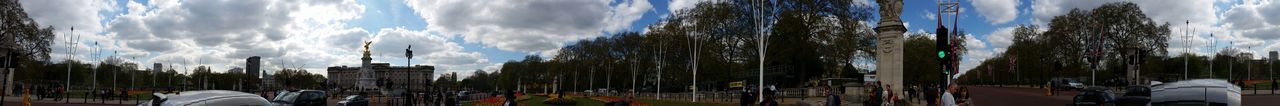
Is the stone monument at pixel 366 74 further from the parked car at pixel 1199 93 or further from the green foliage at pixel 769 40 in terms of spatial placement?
the parked car at pixel 1199 93

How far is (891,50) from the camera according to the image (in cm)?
2991

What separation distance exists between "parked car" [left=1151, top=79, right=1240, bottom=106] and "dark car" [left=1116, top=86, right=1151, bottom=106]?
711 millimetres

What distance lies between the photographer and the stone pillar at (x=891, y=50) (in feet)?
98.1

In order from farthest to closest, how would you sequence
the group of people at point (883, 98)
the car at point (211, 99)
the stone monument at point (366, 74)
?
1. the stone monument at point (366, 74)
2. the group of people at point (883, 98)
3. the car at point (211, 99)

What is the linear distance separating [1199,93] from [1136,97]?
155 centimetres

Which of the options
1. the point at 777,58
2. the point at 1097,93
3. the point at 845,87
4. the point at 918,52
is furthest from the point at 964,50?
the point at 1097,93

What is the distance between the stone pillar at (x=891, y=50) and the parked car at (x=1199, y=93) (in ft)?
70.3

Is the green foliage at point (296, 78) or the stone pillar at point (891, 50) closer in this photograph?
the stone pillar at point (891, 50)

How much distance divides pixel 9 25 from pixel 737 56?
38.0m

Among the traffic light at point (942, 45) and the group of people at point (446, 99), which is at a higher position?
the traffic light at point (942, 45)

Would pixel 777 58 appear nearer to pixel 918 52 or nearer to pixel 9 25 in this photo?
pixel 918 52

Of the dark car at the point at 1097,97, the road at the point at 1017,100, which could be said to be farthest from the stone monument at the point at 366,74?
the dark car at the point at 1097,97

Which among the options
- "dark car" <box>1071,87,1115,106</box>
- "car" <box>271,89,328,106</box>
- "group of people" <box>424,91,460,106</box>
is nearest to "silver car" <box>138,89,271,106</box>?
"car" <box>271,89,328,106</box>

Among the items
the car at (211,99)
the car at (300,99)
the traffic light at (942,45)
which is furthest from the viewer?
the car at (300,99)
